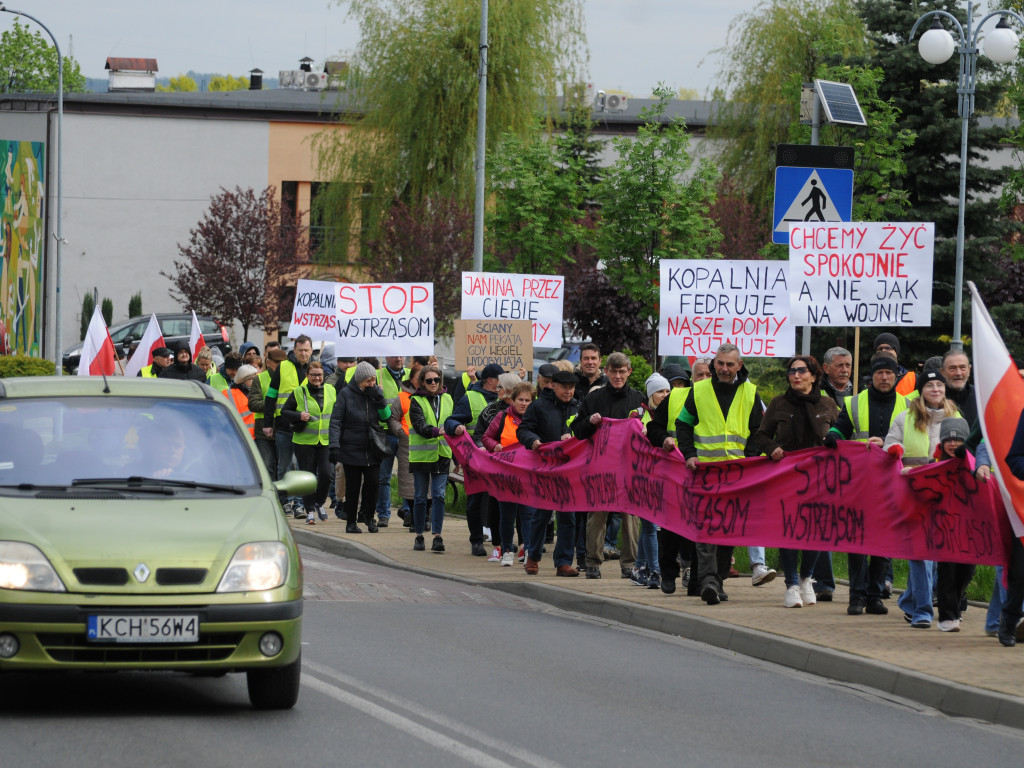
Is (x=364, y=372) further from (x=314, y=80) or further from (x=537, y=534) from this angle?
(x=314, y=80)

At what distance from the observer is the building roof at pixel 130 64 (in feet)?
241

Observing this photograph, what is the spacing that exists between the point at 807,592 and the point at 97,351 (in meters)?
12.1

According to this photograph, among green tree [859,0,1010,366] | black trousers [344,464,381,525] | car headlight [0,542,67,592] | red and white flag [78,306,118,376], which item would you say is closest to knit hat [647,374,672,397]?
black trousers [344,464,381,525]

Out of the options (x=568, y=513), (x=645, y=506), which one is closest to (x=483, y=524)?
(x=568, y=513)

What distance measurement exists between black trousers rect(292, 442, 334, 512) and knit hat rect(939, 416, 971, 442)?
9.51 m

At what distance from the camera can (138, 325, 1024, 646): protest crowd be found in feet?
38.3

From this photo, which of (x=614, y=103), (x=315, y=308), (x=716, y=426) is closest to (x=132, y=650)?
(x=716, y=426)

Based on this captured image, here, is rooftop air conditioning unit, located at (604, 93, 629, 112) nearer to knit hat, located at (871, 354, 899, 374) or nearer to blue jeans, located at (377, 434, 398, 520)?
blue jeans, located at (377, 434, 398, 520)

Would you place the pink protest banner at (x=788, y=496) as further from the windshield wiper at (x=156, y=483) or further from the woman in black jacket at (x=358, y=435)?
the windshield wiper at (x=156, y=483)

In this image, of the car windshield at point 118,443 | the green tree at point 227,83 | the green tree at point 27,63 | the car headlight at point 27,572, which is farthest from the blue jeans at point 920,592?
the green tree at point 227,83

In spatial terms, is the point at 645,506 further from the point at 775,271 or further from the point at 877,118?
the point at 877,118

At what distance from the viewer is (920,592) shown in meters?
11.6

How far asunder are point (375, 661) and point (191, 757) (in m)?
2.87

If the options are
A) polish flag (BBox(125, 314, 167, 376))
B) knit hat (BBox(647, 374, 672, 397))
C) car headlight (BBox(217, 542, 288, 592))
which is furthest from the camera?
polish flag (BBox(125, 314, 167, 376))
